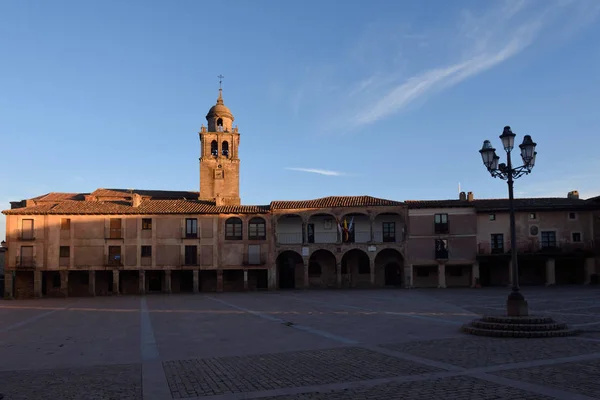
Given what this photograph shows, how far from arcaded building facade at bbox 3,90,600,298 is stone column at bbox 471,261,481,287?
3.6 inches

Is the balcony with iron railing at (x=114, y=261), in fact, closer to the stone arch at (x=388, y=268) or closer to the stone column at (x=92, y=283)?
the stone column at (x=92, y=283)

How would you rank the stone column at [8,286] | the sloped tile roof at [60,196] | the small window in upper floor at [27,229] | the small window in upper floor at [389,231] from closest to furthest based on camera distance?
the stone column at [8,286], the small window in upper floor at [27,229], the small window in upper floor at [389,231], the sloped tile roof at [60,196]

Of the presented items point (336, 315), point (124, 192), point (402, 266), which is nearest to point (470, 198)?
point (402, 266)

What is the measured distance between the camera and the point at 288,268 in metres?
49.2

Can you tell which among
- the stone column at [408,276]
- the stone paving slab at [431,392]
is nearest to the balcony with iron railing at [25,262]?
the stone column at [408,276]

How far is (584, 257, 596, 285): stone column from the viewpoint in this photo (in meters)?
44.1

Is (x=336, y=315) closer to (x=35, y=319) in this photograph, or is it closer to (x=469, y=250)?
(x=35, y=319)

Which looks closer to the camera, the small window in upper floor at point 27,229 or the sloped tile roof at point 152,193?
the small window in upper floor at point 27,229

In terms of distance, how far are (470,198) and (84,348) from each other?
42035mm

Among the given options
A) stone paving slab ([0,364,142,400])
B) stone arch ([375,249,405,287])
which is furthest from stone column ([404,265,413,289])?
stone paving slab ([0,364,142,400])

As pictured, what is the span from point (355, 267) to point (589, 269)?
21.0 m

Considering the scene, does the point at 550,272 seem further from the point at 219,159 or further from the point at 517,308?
the point at 219,159

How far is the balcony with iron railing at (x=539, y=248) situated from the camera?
1753 inches

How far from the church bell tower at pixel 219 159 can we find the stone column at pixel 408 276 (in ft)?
75.1
